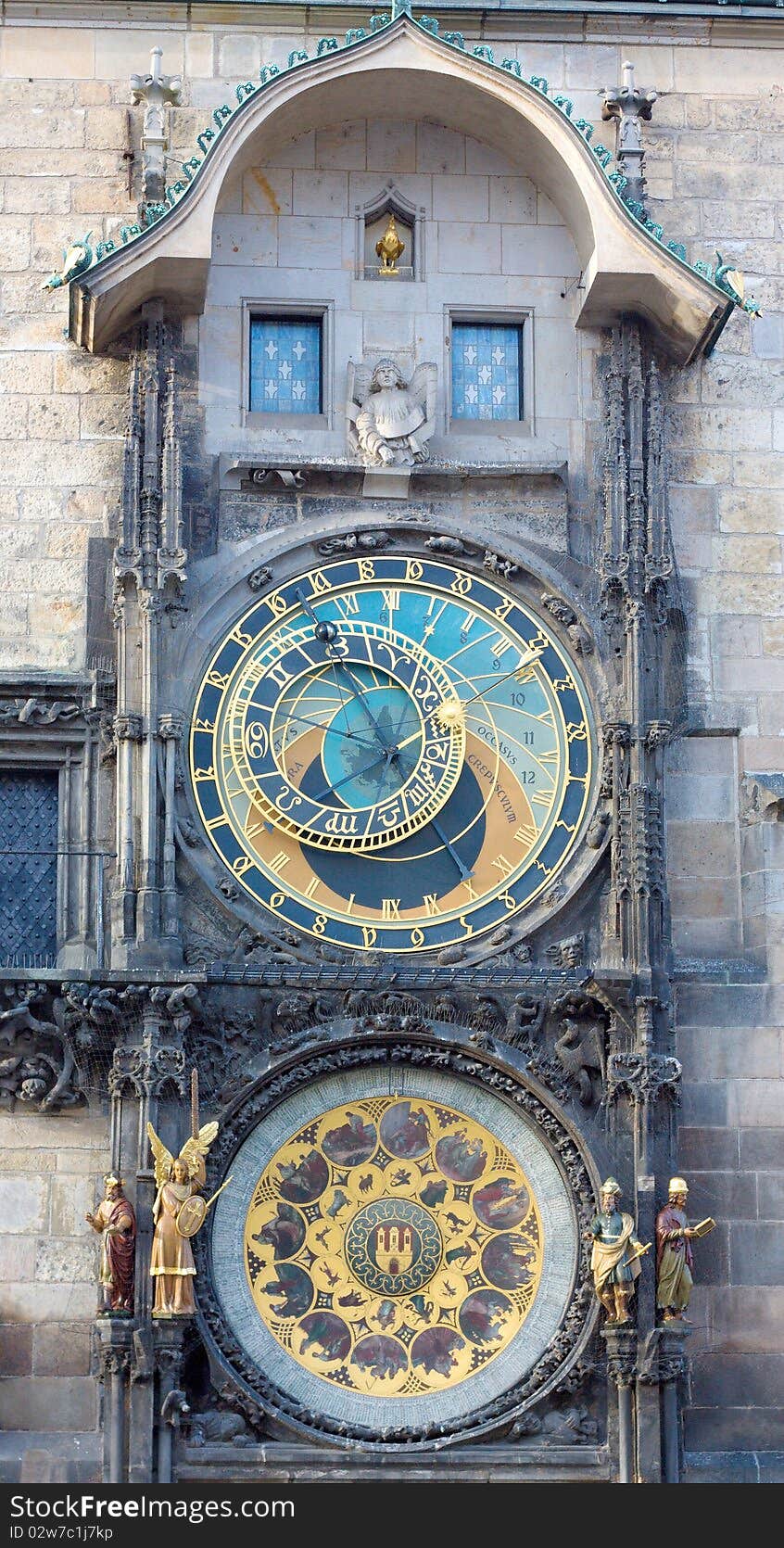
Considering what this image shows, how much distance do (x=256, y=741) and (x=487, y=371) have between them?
213 cm

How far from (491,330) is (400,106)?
1112 mm

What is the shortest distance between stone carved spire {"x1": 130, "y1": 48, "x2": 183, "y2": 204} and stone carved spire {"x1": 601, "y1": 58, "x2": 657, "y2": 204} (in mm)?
2012

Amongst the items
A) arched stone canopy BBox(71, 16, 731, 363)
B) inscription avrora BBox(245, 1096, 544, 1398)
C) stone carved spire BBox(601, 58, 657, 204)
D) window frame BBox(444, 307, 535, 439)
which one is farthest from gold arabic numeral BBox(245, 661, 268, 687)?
stone carved spire BBox(601, 58, 657, 204)

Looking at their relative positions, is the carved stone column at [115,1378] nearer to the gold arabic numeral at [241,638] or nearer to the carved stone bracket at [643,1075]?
the carved stone bracket at [643,1075]

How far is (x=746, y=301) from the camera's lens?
17.2 m

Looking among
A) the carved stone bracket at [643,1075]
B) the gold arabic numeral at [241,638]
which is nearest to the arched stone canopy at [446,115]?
the gold arabic numeral at [241,638]

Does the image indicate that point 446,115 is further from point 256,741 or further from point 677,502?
point 256,741

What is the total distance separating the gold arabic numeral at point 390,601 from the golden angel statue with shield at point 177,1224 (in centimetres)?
261

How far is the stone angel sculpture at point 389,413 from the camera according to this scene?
16.8m

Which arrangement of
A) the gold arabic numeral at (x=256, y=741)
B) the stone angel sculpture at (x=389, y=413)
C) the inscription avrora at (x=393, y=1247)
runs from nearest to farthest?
the inscription avrora at (x=393, y=1247)
the gold arabic numeral at (x=256, y=741)
the stone angel sculpture at (x=389, y=413)

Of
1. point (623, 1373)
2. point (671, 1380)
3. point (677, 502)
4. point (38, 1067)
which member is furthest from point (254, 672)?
point (671, 1380)

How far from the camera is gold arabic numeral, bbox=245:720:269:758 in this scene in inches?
645

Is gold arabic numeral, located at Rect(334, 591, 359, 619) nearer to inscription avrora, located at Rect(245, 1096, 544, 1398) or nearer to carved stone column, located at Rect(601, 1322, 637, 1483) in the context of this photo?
inscription avrora, located at Rect(245, 1096, 544, 1398)
